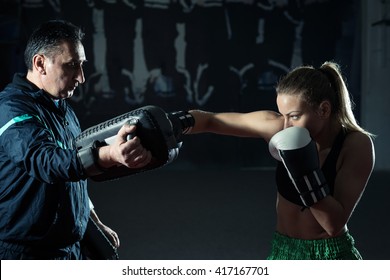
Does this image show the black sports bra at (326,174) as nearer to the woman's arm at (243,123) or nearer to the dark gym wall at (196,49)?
the woman's arm at (243,123)

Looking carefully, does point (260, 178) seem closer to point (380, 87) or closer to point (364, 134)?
point (380, 87)

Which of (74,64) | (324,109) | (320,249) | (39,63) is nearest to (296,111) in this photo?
(324,109)

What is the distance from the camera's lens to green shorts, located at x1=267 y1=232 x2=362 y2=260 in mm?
1837

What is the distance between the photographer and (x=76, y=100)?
23.8ft

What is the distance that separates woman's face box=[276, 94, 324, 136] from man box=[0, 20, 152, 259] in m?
0.51

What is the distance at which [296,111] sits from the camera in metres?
1.77

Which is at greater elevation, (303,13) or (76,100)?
(303,13)

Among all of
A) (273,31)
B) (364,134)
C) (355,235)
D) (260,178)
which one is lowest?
(260,178)

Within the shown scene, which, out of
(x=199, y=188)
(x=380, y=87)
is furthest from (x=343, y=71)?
(x=199, y=188)

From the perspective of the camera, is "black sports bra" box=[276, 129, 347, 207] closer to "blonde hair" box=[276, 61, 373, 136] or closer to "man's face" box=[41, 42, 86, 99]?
"blonde hair" box=[276, 61, 373, 136]

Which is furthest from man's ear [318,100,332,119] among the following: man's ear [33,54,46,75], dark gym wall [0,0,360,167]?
dark gym wall [0,0,360,167]

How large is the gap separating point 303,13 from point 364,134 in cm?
559

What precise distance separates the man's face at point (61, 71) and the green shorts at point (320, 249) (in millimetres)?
→ 895
